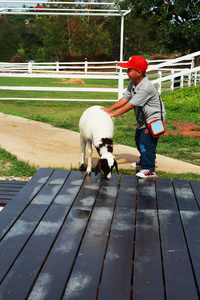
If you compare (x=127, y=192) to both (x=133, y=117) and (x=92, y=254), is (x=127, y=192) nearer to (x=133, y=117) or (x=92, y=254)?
(x=92, y=254)

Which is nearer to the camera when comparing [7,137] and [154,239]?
[154,239]

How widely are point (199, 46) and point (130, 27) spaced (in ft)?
105

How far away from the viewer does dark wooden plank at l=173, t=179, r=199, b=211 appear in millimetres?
3618

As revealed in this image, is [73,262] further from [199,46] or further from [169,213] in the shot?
[199,46]

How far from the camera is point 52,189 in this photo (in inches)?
159

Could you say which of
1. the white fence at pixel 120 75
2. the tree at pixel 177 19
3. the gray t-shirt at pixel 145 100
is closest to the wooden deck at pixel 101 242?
the gray t-shirt at pixel 145 100

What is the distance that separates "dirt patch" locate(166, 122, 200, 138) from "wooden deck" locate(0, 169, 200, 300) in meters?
4.58

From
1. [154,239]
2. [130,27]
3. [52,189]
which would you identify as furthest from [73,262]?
[130,27]

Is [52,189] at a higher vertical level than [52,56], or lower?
higher

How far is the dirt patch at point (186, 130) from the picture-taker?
8.70m

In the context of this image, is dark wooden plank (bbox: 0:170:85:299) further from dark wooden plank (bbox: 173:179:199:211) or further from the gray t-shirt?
the gray t-shirt

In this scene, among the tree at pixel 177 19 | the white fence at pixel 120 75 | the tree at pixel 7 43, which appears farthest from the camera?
the tree at pixel 7 43

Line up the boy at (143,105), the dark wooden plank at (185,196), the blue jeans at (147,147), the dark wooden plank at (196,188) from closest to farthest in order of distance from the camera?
the dark wooden plank at (185,196), the dark wooden plank at (196,188), the boy at (143,105), the blue jeans at (147,147)

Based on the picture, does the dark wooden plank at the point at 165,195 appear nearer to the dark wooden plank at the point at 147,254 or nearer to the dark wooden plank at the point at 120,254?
the dark wooden plank at the point at 147,254
